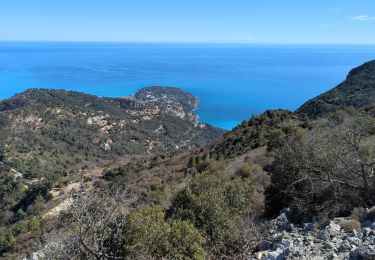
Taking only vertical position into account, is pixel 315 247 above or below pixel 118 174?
above

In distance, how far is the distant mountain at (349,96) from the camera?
48.7 m

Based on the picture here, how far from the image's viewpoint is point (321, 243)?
Answer: 8078 mm

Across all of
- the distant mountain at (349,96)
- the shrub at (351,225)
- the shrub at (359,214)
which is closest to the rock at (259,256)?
the shrub at (351,225)

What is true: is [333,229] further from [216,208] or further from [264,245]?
[216,208]

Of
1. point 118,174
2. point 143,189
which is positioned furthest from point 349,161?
point 118,174

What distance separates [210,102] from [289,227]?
480 feet

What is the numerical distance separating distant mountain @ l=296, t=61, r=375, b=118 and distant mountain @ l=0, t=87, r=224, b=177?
3197 cm

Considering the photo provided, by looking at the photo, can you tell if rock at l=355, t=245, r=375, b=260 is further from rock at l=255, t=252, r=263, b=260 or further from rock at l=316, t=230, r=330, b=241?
rock at l=255, t=252, r=263, b=260

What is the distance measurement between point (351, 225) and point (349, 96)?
4920cm

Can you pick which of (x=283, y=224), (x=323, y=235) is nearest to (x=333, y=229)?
(x=323, y=235)

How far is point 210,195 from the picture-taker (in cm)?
1266

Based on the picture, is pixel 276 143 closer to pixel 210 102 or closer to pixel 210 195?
pixel 210 195

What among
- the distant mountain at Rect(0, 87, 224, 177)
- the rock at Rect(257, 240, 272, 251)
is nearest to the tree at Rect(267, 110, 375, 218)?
the rock at Rect(257, 240, 272, 251)

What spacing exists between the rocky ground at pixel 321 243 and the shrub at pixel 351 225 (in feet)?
Answer: 0.13
